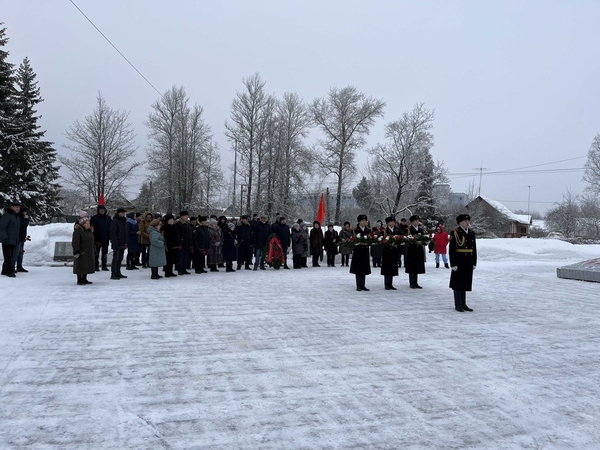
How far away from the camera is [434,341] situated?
7.20 meters

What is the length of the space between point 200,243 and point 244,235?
202 centimetres

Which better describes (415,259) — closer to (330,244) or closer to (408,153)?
(330,244)

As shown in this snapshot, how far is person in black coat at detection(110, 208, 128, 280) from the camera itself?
530 inches

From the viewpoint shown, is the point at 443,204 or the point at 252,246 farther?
the point at 443,204

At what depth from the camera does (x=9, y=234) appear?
499 inches

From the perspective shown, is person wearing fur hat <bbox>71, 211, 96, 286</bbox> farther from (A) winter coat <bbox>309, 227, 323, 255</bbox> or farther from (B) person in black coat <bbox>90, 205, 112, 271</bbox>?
(A) winter coat <bbox>309, 227, 323, 255</bbox>

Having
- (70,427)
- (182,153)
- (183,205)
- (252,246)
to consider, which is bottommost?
(70,427)

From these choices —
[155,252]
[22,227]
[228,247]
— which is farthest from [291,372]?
[228,247]

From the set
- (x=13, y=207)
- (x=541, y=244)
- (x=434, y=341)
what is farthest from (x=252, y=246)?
(x=541, y=244)

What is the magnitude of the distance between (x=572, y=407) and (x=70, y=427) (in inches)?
174

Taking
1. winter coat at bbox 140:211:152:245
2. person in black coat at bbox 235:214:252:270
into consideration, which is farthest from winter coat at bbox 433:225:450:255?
winter coat at bbox 140:211:152:245

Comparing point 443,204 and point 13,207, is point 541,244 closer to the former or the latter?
point 13,207

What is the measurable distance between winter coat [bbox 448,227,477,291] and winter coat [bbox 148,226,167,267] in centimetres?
780

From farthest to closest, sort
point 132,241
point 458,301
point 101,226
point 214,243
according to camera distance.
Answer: point 214,243 → point 132,241 → point 101,226 → point 458,301
